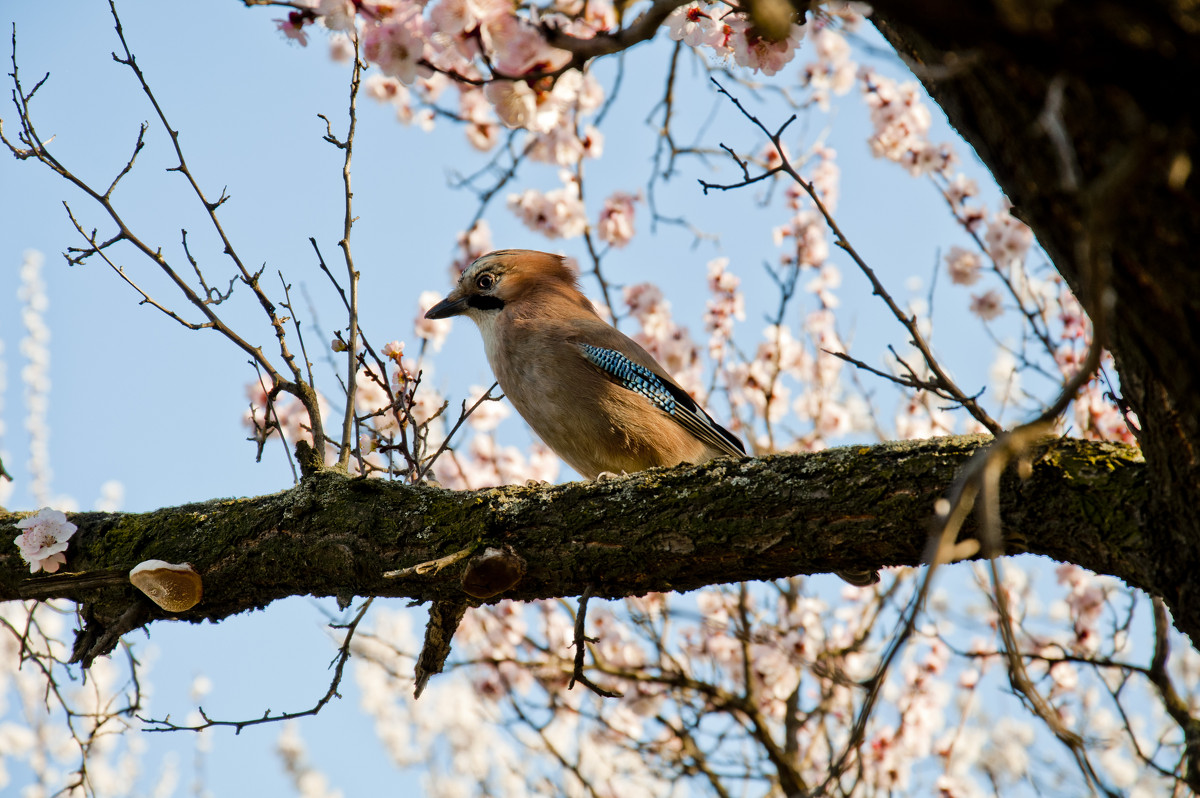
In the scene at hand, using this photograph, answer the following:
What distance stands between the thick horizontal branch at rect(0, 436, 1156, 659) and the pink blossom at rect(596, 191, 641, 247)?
4.36 m

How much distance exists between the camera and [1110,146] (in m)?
1.57

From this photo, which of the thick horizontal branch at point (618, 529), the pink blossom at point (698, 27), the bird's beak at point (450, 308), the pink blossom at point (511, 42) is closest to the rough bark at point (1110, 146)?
the thick horizontal branch at point (618, 529)

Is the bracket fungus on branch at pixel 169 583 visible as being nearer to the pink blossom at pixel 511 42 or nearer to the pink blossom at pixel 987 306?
the pink blossom at pixel 511 42

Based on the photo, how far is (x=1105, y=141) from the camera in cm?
157

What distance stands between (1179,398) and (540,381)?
322 cm

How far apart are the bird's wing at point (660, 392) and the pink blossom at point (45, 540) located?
7.97 feet

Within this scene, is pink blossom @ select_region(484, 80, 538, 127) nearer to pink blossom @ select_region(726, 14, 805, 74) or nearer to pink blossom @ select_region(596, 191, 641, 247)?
pink blossom @ select_region(726, 14, 805, 74)

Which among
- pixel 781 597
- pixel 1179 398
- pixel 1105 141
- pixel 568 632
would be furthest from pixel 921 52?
pixel 568 632

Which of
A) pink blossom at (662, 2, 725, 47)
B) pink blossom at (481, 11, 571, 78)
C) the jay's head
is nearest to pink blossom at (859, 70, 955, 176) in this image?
the jay's head

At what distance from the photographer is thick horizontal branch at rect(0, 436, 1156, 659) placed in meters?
2.40

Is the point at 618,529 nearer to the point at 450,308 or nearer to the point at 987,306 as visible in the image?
the point at 450,308

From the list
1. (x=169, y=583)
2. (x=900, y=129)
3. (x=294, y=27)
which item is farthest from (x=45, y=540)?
(x=900, y=129)

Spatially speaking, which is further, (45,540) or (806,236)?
(806,236)

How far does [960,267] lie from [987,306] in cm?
41
